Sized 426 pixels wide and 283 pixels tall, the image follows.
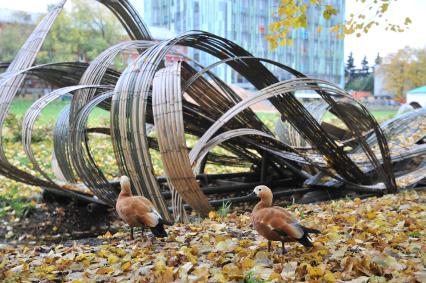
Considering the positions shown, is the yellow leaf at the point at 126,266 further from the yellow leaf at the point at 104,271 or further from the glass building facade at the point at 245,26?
the glass building facade at the point at 245,26

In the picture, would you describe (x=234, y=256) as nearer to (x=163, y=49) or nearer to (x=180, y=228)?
(x=180, y=228)

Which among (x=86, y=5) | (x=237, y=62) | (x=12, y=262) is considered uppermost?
(x=86, y=5)

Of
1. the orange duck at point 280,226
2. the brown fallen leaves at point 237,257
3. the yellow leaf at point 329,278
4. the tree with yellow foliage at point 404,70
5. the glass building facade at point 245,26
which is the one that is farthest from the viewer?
the tree with yellow foliage at point 404,70

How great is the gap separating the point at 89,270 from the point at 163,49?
236cm

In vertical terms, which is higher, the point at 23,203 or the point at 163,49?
the point at 163,49

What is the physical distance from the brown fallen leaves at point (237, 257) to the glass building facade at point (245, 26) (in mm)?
A: 11940

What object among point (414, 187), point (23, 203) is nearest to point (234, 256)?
point (23, 203)

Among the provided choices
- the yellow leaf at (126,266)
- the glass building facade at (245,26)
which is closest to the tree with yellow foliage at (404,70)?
the glass building facade at (245,26)

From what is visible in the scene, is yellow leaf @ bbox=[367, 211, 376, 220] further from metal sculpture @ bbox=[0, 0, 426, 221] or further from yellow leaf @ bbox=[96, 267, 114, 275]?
yellow leaf @ bbox=[96, 267, 114, 275]

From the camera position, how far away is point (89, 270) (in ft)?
8.82

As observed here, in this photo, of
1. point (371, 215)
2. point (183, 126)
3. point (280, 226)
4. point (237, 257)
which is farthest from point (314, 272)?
point (183, 126)

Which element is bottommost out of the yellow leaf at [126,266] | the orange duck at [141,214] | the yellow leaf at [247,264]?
the yellow leaf at [126,266]

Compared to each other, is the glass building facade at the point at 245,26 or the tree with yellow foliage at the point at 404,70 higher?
the glass building facade at the point at 245,26

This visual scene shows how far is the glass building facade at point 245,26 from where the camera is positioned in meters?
18.0
